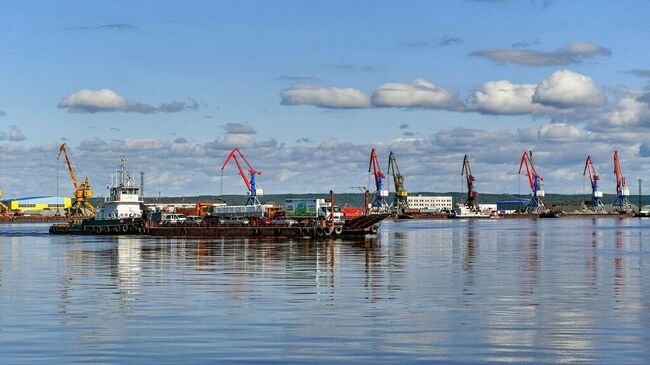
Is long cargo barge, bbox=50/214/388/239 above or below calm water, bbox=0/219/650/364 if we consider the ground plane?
above

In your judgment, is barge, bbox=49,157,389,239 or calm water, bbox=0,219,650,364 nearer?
calm water, bbox=0,219,650,364

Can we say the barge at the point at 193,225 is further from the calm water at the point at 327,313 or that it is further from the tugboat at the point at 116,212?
the calm water at the point at 327,313

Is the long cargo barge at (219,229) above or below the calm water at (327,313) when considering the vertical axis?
above

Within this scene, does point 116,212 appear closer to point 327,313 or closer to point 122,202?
point 122,202

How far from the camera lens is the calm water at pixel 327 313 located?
28.5 m

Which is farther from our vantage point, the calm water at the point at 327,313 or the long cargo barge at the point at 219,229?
the long cargo barge at the point at 219,229

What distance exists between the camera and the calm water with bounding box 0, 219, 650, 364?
28.5 meters

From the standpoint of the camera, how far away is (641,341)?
30344 millimetres

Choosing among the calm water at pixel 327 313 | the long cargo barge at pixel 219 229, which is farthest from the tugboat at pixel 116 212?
the calm water at pixel 327 313

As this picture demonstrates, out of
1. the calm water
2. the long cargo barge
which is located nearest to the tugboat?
the long cargo barge

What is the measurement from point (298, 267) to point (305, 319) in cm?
3197

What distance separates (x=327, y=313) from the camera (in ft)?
125

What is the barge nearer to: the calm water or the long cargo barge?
the long cargo barge

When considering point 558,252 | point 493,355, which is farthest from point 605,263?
point 493,355
